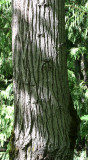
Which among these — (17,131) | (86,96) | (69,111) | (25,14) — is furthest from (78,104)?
(25,14)

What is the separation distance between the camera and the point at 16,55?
1.64 m

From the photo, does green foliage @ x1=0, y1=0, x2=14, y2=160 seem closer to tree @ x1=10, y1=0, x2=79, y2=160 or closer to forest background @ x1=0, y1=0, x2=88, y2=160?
forest background @ x1=0, y1=0, x2=88, y2=160

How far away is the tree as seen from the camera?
156 cm

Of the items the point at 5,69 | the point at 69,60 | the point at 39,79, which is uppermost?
the point at 69,60

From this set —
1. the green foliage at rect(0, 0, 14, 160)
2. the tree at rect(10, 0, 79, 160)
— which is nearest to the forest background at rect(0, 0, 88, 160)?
the green foliage at rect(0, 0, 14, 160)

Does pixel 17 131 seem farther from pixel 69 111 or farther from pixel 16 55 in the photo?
pixel 16 55

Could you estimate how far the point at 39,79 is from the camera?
5.16 feet

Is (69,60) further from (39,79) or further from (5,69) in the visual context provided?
(39,79)

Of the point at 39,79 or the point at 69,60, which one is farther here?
the point at 69,60

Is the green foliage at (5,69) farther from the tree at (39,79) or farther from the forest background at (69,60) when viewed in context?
the tree at (39,79)

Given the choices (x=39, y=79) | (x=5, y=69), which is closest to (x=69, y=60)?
(x=5, y=69)

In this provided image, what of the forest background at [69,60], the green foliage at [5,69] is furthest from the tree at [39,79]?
the green foliage at [5,69]

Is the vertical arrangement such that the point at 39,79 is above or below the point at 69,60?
below

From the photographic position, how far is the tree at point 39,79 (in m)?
1.56
